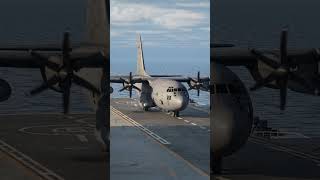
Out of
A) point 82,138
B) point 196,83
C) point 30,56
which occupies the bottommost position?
point 82,138

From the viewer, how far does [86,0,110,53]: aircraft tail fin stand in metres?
14.6

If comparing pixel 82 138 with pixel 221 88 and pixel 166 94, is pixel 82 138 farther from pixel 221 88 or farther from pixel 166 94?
pixel 221 88

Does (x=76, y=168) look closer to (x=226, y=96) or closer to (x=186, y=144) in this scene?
(x=226, y=96)

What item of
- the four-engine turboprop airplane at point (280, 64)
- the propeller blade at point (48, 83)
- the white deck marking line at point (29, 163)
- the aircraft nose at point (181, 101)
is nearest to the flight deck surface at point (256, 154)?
the aircraft nose at point (181, 101)

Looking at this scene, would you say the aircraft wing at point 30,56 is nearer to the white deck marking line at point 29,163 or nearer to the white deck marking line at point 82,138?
the white deck marking line at point 29,163

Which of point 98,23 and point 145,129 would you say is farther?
point 145,129

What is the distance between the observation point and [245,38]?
2527 cm

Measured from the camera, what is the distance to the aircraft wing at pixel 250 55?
21.0 meters

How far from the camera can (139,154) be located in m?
30.1

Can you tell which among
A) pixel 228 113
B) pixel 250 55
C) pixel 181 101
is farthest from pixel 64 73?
pixel 181 101

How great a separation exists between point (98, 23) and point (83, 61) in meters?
3.23

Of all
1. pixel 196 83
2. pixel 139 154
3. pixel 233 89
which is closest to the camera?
pixel 233 89

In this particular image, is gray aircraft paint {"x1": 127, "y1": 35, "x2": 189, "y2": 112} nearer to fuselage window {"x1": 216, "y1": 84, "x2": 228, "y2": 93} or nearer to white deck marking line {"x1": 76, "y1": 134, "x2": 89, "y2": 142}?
white deck marking line {"x1": 76, "y1": 134, "x2": 89, "y2": 142}

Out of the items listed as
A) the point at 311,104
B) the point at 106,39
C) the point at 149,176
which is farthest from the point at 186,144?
the point at 311,104
